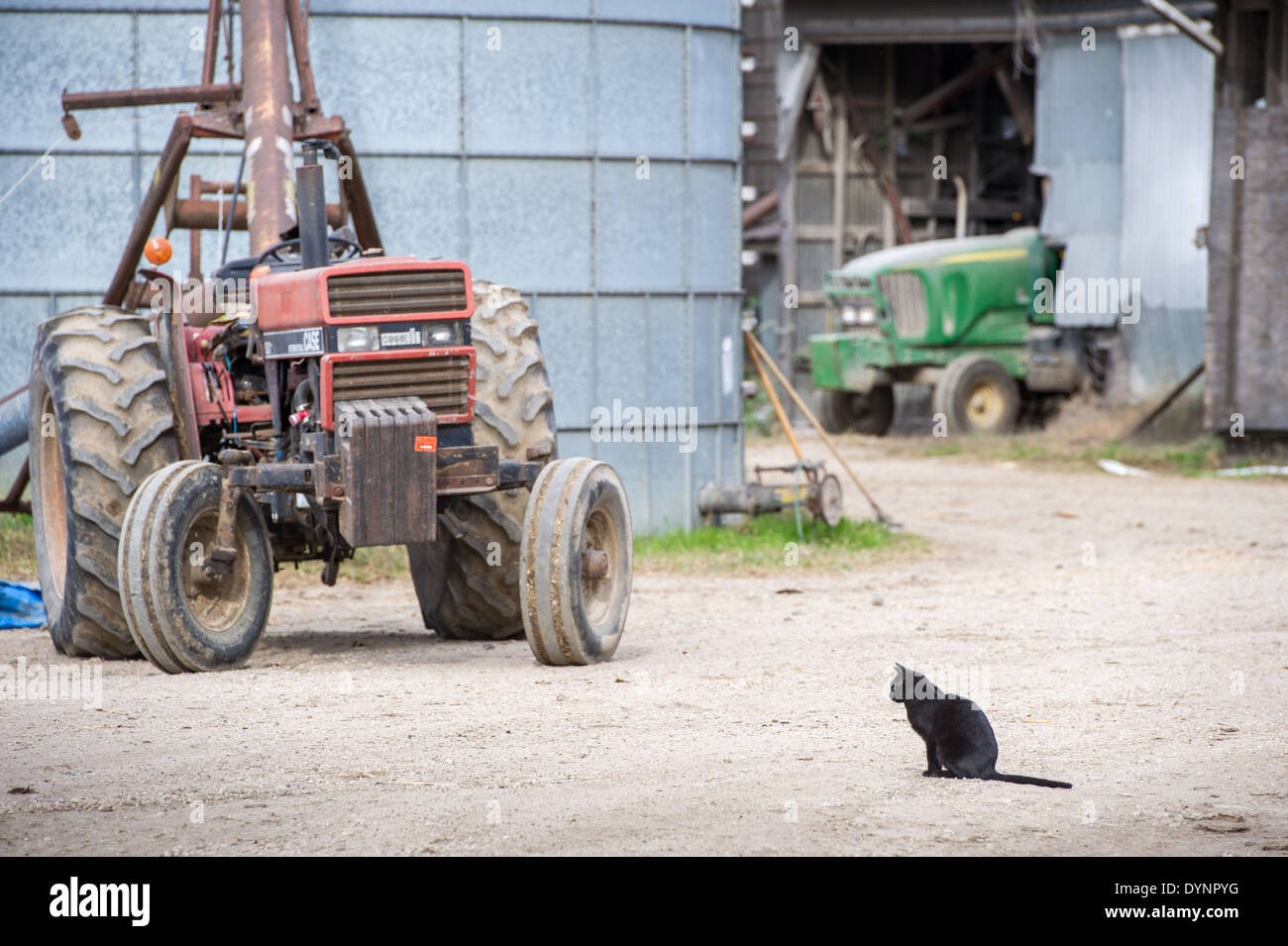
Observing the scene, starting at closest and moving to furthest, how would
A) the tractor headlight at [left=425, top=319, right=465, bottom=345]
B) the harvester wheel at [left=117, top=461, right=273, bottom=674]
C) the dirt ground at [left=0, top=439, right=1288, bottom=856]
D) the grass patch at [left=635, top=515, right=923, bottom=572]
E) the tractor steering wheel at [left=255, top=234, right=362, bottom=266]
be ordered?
the dirt ground at [left=0, top=439, right=1288, bottom=856] → the harvester wheel at [left=117, top=461, right=273, bottom=674] → the tractor headlight at [left=425, top=319, right=465, bottom=345] → the tractor steering wheel at [left=255, top=234, right=362, bottom=266] → the grass patch at [left=635, top=515, right=923, bottom=572]

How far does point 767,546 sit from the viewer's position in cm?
1236

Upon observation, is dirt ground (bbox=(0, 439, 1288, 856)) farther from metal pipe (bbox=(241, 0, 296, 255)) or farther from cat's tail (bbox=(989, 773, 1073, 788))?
metal pipe (bbox=(241, 0, 296, 255))

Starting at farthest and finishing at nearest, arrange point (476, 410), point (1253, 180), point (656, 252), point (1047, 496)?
point (1253, 180) → point (1047, 496) → point (656, 252) → point (476, 410)

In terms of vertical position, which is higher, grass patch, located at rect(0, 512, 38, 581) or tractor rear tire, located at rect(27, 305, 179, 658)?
tractor rear tire, located at rect(27, 305, 179, 658)

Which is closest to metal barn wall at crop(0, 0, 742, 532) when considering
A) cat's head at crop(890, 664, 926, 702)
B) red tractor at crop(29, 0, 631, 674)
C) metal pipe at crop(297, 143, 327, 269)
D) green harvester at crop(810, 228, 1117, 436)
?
red tractor at crop(29, 0, 631, 674)

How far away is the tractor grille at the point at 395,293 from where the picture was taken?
23.8ft

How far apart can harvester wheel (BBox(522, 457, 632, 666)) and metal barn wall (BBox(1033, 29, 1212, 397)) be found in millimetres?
15913

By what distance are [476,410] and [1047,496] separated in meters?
9.41

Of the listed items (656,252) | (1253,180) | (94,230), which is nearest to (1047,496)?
(1253,180)

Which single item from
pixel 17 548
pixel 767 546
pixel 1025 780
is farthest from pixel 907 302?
pixel 1025 780

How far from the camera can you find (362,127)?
39.1ft

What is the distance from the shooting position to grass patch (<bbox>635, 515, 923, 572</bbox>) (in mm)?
11789

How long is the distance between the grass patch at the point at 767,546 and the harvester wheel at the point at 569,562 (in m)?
3.85
